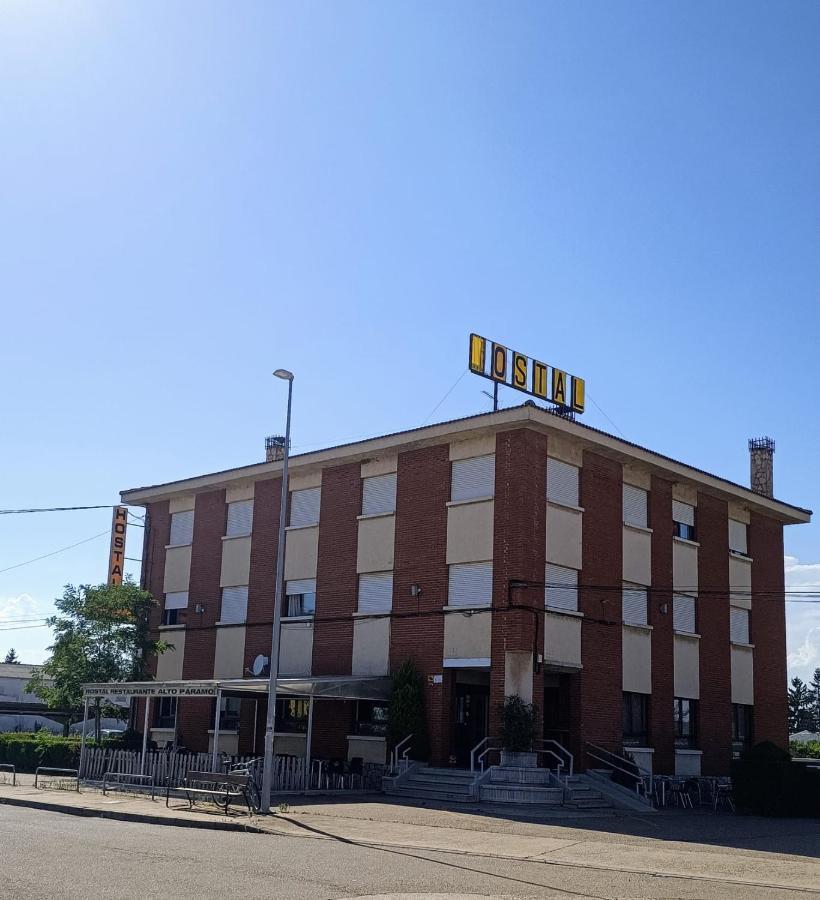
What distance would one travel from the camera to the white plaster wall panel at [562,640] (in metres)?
29.8

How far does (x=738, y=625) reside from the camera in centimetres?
3753

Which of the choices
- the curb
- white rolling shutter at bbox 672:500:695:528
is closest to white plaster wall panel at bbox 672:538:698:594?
white rolling shutter at bbox 672:500:695:528

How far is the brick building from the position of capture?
99.1 feet

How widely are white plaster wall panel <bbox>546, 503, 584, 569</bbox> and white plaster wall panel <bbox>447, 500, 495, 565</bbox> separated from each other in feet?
5.71

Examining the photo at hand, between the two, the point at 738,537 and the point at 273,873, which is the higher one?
the point at 738,537

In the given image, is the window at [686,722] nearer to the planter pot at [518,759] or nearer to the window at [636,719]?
the window at [636,719]

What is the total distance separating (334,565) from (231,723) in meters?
6.66

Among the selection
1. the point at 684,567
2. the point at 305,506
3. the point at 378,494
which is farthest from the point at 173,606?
the point at 684,567

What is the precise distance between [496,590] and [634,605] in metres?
5.79

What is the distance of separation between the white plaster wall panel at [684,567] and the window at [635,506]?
1.64m

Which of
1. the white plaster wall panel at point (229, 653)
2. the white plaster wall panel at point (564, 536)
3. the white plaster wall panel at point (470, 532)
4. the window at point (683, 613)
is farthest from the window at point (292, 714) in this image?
the window at point (683, 613)

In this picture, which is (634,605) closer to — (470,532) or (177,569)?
(470,532)

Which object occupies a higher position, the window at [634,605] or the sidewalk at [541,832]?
the window at [634,605]

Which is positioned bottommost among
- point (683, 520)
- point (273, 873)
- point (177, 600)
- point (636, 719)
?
point (273, 873)
